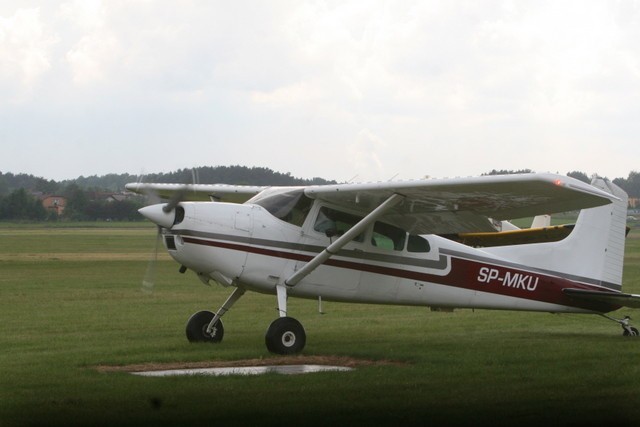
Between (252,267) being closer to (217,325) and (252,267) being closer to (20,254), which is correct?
(217,325)

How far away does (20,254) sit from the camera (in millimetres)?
49312

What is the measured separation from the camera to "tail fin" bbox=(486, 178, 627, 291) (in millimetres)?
16484

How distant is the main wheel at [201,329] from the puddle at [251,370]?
101 inches

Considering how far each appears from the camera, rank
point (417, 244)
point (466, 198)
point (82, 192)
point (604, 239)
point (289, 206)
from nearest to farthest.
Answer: point (466, 198)
point (289, 206)
point (417, 244)
point (604, 239)
point (82, 192)

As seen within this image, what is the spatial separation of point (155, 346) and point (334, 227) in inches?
119

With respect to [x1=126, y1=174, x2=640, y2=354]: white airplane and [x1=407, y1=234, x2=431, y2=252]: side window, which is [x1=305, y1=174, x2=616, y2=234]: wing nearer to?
[x1=126, y1=174, x2=640, y2=354]: white airplane

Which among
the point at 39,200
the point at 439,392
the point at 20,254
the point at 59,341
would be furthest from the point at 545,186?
the point at 39,200

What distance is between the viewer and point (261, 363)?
43.2 feet

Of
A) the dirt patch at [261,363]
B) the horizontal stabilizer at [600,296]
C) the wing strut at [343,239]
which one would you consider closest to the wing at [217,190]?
the wing strut at [343,239]

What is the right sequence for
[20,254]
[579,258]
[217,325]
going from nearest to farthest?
1. [217,325]
2. [579,258]
3. [20,254]

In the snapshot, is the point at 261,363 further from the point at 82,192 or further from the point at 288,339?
the point at 82,192

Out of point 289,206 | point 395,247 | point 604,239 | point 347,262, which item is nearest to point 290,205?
point 289,206

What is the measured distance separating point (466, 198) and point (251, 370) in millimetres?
3655

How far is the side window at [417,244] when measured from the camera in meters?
15.5
